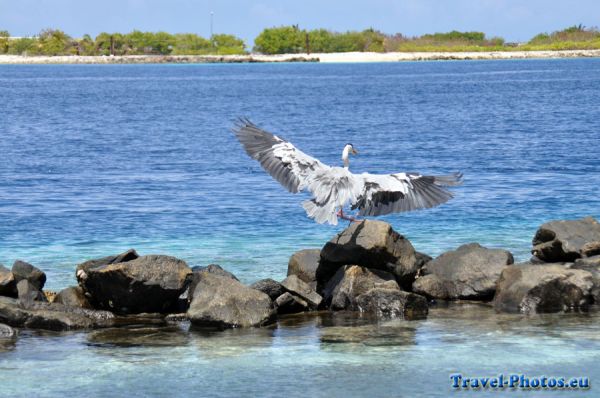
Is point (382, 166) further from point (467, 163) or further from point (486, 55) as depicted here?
point (486, 55)

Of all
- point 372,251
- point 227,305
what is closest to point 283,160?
point 372,251

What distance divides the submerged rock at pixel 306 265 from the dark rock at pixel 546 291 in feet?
8.66

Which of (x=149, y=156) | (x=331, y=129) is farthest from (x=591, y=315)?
(x=331, y=129)

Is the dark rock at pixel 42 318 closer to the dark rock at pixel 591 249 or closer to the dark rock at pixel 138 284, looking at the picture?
the dark rock at pixel 138 284

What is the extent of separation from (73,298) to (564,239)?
679cm

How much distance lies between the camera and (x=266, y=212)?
2462cm

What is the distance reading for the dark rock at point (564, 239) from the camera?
52.1ft

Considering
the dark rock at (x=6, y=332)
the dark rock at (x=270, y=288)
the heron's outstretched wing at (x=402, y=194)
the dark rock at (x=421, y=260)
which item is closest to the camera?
the dark rock at (x=6, y=332)

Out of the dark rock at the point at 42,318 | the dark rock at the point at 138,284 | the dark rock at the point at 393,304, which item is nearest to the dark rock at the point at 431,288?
the dark rock at the point at 393,304

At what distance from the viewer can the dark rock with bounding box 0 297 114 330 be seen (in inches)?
551

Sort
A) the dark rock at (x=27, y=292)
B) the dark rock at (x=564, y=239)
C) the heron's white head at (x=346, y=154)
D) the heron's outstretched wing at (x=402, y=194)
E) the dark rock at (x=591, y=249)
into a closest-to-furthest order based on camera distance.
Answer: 1. the dark rock at (x=27, y=292)
2. the heron's outstretched wing at (x=402, y=194)
3. the dark rock at (x=591, y=249)
4. the dark rock at (x=564, y=239)
5. the heron's white head at (x=346, y=154)

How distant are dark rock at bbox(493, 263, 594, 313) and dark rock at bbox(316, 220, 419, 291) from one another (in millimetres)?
1422

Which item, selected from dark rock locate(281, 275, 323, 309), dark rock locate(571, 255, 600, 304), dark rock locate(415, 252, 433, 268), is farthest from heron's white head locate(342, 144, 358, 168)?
dark rock locate(571, 255, 600, 304)

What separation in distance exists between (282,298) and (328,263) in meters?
0.98
